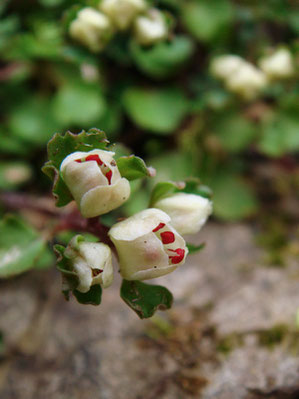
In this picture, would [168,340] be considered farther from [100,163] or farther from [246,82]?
[246,82]

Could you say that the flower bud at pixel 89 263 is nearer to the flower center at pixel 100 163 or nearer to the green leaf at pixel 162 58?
the flower center at pixel 100 163

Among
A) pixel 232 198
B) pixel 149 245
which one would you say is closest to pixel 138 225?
pixel 149 245

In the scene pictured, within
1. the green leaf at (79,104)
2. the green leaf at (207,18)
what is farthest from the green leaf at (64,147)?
the green leaf at (207,18)

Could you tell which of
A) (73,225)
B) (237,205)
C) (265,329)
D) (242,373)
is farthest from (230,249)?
(73,225)

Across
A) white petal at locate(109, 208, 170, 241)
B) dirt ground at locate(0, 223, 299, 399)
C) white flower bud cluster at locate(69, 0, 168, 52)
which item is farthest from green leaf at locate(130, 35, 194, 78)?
white petal at locate(109, 208, 170, 241)

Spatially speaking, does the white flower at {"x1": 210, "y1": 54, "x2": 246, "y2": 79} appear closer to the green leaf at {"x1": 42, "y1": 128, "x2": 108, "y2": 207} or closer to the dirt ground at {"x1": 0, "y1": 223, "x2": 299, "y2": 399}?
the dirt ground at {"x1": 0, "y1": 223, "x2": 299, "y2": 399}

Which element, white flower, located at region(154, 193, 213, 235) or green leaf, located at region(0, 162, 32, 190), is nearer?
white flower, located at region(154, 193, 213, 235)

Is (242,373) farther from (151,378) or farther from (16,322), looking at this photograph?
(16,322)
